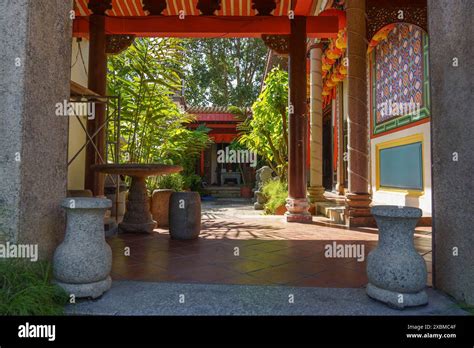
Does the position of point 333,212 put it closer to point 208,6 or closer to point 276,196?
point 276,196

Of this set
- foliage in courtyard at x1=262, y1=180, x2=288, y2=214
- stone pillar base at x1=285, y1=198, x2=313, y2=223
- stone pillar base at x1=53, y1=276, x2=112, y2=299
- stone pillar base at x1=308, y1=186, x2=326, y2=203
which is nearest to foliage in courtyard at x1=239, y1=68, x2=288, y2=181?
foliage in courtyard at x1=262, y1=180, x2=288, y2=214

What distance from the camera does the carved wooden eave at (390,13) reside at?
5.20 m

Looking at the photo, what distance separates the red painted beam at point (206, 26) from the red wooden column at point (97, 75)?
0.17 m

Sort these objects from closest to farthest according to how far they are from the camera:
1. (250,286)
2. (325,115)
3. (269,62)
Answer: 1. (250,286)
2. (269,62)
3. (325,115)

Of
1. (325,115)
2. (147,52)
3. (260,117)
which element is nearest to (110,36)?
(147,52)

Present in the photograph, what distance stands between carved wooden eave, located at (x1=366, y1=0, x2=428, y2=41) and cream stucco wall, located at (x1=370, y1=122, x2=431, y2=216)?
5.12ft

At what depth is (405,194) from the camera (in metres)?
5.95

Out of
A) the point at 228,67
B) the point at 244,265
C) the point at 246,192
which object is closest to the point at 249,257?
the point at 244,265

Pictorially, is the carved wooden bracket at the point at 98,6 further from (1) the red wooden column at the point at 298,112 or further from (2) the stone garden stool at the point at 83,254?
(2) the stone garden stool at the point at 83,254

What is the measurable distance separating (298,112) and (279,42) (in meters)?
1.16

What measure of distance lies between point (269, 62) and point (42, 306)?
8.55 meters

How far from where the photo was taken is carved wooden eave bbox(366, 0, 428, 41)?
17.0 feet

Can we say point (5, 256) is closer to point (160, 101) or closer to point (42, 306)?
point (42, 306)

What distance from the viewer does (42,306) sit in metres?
1.73
